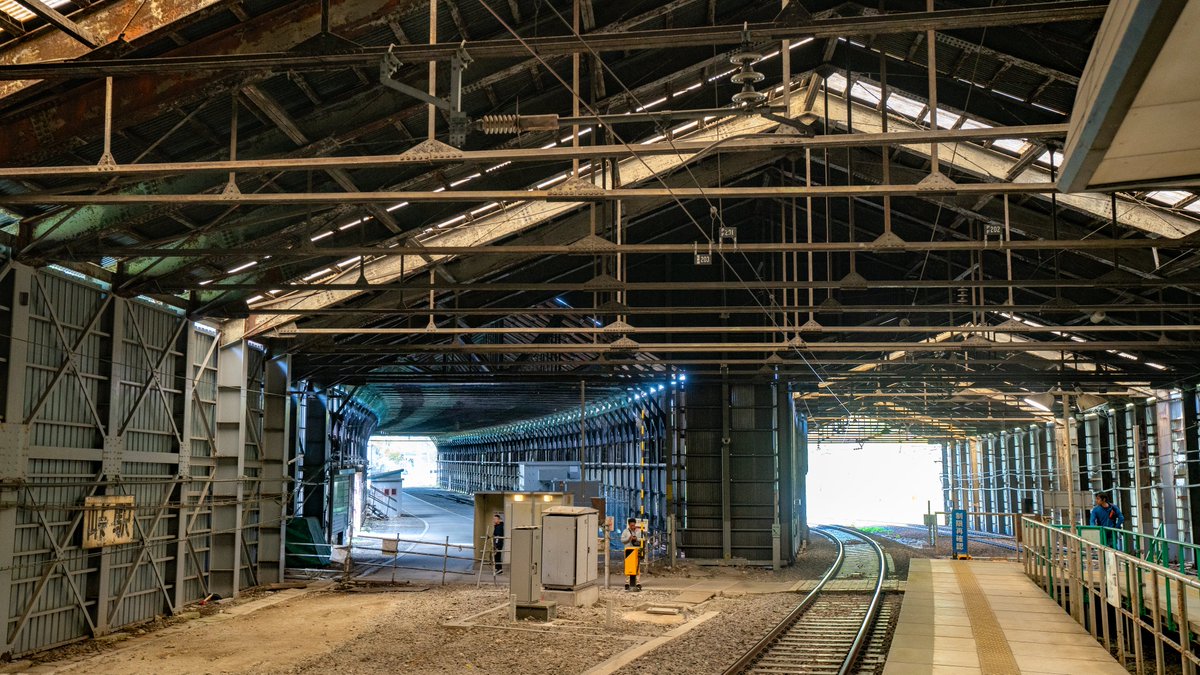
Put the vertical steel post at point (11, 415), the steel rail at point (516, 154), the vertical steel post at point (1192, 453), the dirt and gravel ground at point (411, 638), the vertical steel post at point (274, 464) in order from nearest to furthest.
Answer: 1. the steel rail at point (516, 154)
2. the vertical steel post at point (11, 415)
3. the dirt and gravel ground at point (411, 638)
4. the vertical steel post at point (274, 464)
5. the vertical steel post at point (1192, 453)

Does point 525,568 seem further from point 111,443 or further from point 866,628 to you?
point 111,443

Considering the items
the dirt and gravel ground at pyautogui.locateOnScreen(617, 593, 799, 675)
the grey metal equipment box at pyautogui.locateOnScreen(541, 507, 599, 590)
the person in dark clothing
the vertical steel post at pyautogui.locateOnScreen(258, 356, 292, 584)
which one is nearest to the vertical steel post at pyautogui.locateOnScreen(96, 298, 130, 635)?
the vertical steel post at pyautogui.locateOnScreen(258, 356, 292, 584)

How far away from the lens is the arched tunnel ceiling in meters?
11.1

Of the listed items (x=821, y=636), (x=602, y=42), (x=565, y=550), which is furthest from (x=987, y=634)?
(x=602, y=42)

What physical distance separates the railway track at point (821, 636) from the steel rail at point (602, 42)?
322 inches

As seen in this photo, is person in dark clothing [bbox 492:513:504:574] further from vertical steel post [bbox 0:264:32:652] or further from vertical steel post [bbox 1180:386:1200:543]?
vertical steel post [bbox 1180:386:1200:543]

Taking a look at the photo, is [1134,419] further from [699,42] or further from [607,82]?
[699,42]

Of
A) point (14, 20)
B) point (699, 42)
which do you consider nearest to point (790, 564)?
point (699, 42)

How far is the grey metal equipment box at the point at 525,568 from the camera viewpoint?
740 inches

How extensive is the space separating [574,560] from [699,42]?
12.3 metres

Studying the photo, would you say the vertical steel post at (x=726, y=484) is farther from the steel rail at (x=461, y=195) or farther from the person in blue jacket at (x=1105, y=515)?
the steel rail at (x=461, y=195)

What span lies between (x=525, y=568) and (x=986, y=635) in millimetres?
8463

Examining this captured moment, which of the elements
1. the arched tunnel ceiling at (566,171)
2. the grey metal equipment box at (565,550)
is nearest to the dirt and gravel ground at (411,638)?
the grey metal equipment box at (565,550)

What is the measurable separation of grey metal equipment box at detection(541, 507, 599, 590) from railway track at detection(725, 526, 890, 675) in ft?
13.4
